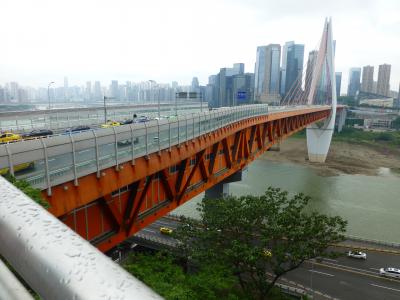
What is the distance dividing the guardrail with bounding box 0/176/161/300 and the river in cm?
2660

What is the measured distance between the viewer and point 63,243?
1006 mm

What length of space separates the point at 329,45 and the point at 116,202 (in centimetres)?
5421

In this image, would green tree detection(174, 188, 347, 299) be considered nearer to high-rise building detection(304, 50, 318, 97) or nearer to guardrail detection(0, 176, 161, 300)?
guardrail detection(0, 176, 161, 300)

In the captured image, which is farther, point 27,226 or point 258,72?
point 258,72

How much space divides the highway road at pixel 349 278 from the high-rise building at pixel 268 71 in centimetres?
9558

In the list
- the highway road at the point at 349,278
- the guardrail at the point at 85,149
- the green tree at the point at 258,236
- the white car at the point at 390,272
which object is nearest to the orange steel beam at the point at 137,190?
the guardrail at the point at 85,149

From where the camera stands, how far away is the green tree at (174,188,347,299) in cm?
1223

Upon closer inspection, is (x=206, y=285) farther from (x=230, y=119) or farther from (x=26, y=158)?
(x=230, y=119)

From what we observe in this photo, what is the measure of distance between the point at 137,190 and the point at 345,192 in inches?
1202

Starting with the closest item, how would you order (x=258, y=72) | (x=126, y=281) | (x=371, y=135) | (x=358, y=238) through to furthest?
(x=126, y=281)
(x=358, y=238)
(x=371, y=135)
(x=258, y=72)

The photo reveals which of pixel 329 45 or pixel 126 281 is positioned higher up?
pixel 329 45

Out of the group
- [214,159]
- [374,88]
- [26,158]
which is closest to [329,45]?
[214,159]

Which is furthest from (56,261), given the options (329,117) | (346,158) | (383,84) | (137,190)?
(383,84)

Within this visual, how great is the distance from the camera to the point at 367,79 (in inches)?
6865
